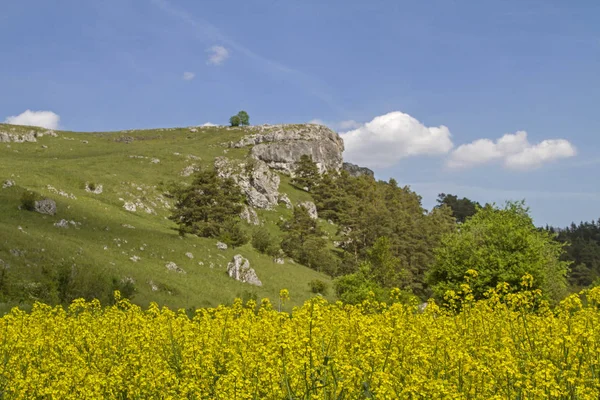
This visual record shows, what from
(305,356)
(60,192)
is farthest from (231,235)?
(305,356)

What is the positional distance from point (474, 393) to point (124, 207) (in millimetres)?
81983

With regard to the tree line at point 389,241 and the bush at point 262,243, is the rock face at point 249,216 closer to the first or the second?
the tree line at point 389,241

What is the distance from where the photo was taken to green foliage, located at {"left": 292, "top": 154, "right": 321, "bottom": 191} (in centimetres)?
14150

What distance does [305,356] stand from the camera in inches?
329

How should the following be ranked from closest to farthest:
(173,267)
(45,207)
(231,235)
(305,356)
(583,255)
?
(305,356)
(173,267)
(45,207)
(231,235)
(583,255)

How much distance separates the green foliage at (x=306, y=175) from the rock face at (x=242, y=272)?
267ft

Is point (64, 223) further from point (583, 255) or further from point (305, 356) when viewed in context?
point (583, 255)

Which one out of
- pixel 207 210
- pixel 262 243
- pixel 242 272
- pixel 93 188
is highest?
pixel 93 188

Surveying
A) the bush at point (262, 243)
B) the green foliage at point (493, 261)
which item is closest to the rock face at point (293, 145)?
the bush at point (262, 243)

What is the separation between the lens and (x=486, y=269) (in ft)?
138

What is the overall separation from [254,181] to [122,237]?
189 feet

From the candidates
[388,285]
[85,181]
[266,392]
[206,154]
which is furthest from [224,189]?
[266,392]

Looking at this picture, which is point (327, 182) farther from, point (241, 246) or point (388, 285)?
point (388, 285)

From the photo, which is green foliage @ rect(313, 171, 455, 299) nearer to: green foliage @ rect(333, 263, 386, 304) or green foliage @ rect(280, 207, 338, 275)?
green foliage @ rect(280, 207, 338, 275)
